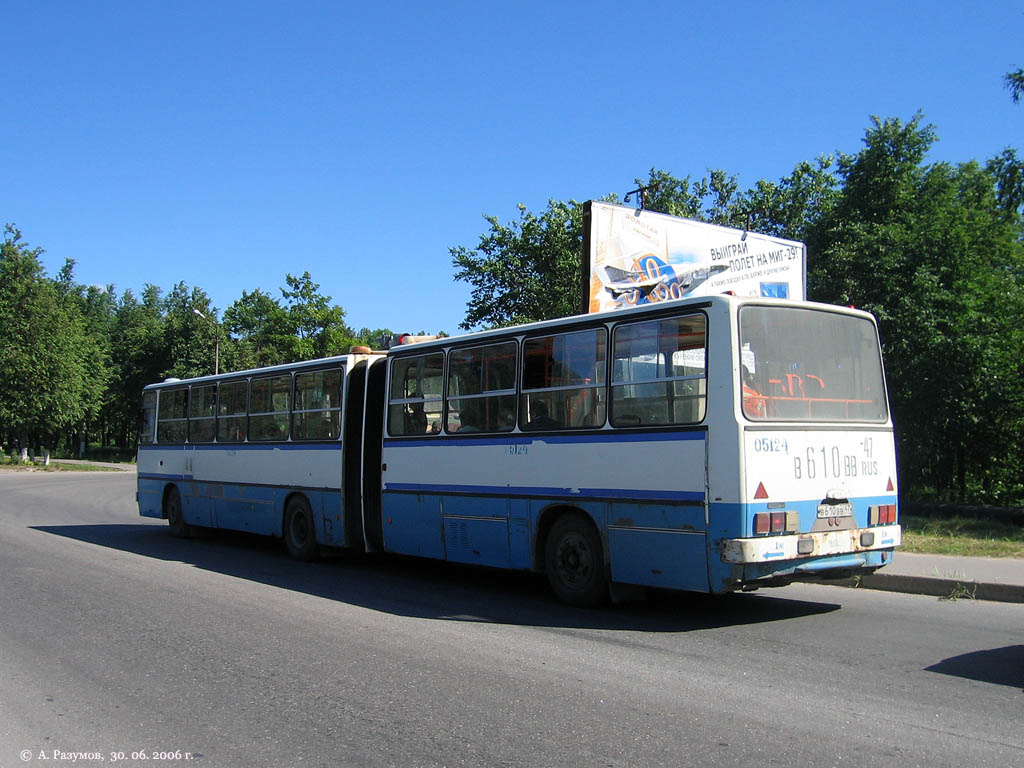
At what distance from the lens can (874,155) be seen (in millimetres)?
32562

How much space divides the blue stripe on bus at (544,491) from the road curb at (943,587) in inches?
112

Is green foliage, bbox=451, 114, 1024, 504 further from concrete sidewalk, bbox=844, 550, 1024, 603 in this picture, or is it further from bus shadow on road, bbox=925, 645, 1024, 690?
bus shadow on road, bbox=925, 645, 1024, 690

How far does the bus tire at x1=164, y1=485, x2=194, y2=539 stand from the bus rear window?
1282 cm

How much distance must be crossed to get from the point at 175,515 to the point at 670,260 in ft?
36.1

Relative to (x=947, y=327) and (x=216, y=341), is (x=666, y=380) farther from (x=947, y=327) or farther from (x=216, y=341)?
(x=216, y=341)

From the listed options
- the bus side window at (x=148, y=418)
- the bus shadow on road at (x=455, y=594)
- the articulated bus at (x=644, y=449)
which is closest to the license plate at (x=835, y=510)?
the articulated bus at (x=644, y=449)

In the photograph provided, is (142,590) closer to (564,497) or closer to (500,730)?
(564,497)

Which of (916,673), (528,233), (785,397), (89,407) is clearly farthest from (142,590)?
(89,407)

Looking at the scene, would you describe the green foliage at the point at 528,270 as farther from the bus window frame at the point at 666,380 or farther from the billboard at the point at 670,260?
the bus window frame at the point at 666,380

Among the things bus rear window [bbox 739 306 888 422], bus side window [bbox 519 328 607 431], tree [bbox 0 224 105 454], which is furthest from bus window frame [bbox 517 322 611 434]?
tree [bbox 0 224 105 454]

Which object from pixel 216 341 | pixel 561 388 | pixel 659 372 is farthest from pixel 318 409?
pixel 216 341

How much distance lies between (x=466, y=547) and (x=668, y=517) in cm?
315

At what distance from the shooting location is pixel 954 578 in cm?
995

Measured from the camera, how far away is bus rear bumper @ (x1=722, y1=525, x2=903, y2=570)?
7621mm
